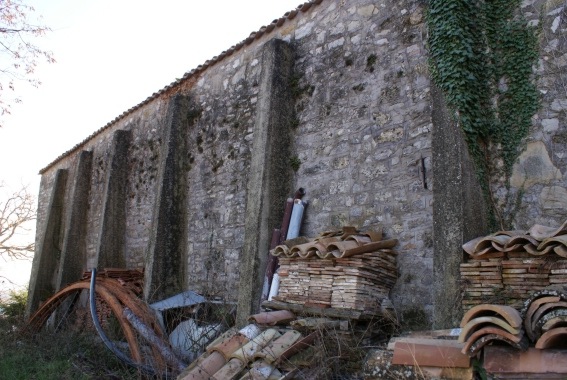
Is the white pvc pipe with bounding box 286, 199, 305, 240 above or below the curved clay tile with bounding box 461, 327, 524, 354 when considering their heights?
above

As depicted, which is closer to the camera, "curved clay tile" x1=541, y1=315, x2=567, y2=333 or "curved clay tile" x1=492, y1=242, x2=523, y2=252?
"curved clay tile" x1=541, y1=315, x2=567, y2=333

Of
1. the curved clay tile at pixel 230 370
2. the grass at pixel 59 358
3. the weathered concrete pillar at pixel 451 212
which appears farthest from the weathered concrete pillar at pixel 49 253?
the weathered concrete pillar at pixel 451 212

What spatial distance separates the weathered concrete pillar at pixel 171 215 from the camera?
Answer: 31.4 ft

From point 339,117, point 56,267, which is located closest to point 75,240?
point 56,267

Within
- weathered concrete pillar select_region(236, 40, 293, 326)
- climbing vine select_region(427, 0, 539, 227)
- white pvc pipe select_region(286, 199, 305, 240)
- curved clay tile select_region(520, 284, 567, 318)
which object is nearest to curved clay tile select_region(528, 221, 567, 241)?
climbing vine select_region(427, 0, 539, 227)

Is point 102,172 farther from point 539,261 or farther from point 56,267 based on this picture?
point 539,261

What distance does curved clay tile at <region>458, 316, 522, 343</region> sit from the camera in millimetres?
3201

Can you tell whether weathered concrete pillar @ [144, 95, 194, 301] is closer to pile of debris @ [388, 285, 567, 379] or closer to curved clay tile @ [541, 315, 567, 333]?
pile of debris @ [388, 285, 567, 379]

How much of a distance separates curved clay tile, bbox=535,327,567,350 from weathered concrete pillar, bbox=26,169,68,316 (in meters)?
13.5

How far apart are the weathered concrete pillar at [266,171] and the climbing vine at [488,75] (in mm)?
2742

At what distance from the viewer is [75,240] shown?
558 inches

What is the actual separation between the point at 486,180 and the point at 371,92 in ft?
7.24

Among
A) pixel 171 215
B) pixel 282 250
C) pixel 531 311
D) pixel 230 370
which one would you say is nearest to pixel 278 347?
pixel 230 370

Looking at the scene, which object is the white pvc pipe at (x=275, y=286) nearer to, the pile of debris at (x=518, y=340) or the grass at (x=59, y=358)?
the grass at (x=59, y=358)
